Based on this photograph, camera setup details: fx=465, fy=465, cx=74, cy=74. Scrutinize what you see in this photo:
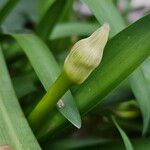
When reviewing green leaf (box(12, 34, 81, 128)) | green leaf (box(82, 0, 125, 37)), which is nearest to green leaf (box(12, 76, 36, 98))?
green leaf (box(12, 34, 81, 128))

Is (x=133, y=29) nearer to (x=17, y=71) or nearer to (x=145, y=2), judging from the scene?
(x=17, y=71)

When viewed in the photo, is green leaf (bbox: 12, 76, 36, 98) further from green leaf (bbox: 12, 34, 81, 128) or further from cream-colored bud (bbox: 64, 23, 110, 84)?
cream-colored bud (bbox: 64, 23, 110, 84)

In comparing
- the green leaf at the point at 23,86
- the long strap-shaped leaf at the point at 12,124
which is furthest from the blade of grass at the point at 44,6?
the long strap-shaped leaf at the point at 12,124

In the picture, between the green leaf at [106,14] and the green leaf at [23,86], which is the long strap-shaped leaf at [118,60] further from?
the green leaf at [23,86]

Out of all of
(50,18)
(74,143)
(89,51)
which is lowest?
(74,143)

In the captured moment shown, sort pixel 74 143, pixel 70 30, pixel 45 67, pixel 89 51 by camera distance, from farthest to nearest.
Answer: pixel 70 30
pixel 74 143
pixel 45 67
pixel 89 51

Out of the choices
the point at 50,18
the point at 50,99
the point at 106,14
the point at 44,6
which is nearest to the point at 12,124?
the point at 50,99

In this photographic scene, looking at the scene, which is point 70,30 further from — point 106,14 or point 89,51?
point 89,51
